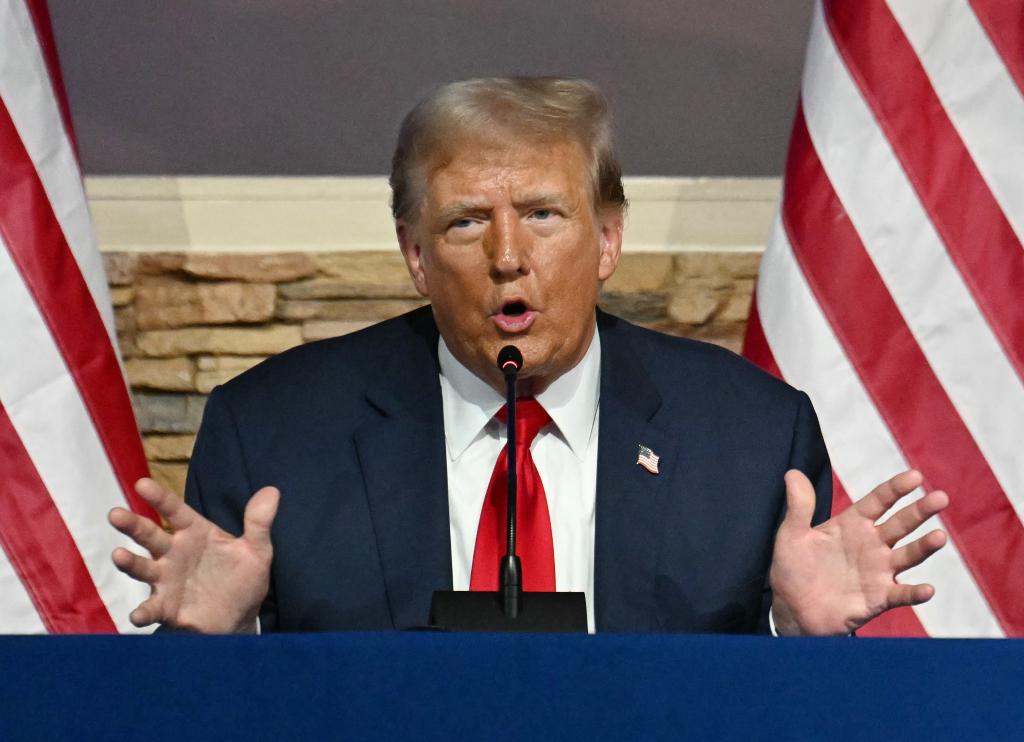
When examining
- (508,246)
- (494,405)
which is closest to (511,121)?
(508,246)

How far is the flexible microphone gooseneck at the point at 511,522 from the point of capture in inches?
55.9

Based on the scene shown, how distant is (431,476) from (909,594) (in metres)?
0.71

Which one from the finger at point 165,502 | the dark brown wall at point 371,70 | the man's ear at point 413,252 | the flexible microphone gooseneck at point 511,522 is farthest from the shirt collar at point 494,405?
the dark brown wall at point 371,70

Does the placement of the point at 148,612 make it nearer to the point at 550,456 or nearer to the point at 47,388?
the point at 550,456

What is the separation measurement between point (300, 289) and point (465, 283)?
0.99m

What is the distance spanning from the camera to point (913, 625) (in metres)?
2.39

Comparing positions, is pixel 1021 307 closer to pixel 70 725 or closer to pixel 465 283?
pixel 465 283

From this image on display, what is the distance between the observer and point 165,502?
4.86ft

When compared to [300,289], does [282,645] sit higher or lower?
lower

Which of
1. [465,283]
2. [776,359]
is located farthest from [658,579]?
[776,359]

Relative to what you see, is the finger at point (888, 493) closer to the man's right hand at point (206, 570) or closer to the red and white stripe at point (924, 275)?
the man's right hand at point (206, 570)

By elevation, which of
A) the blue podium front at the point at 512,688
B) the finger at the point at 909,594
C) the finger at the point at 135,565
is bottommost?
the blue podium front at the point at 512,688

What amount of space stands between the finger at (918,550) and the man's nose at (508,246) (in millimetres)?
628

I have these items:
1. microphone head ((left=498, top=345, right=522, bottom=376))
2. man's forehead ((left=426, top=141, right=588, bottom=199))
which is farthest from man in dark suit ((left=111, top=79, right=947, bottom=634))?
microphone head ((left=498, top=345, right=522, bottom=376))
